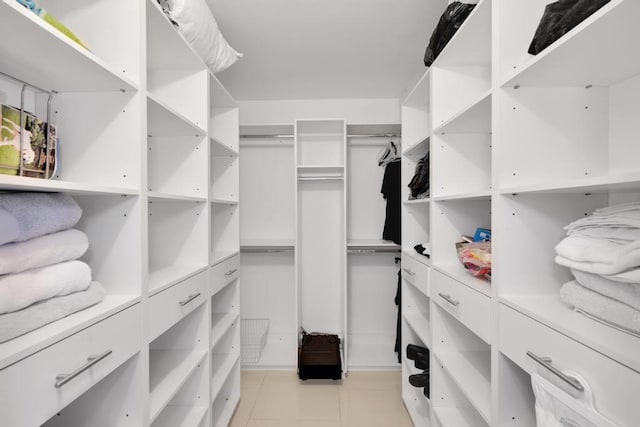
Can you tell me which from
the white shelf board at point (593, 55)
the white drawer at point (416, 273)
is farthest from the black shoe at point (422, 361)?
the white shelf board at point (593, 55)

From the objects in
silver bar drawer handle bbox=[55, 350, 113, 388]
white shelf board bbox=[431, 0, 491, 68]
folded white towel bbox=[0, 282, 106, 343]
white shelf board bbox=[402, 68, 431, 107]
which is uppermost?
white shelf board bbox=[402, 68, 431, 107]

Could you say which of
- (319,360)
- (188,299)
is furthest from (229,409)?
(188,299)

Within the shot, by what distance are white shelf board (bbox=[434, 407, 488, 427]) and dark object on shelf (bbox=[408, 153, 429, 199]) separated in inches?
46.5

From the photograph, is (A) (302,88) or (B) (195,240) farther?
(A) (302,88)

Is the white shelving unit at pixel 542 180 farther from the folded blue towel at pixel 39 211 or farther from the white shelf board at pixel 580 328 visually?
the folded blue towel at pixel 39 211

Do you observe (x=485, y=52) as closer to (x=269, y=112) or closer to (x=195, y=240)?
(x=195, y=240)

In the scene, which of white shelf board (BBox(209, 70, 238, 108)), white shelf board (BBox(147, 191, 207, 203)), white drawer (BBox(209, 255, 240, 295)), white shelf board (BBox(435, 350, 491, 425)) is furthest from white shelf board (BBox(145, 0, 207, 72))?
white shelf board (BBox(435, 350, 491, 425))

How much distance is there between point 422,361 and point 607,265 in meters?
1.36

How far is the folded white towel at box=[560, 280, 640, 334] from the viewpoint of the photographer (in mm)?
637

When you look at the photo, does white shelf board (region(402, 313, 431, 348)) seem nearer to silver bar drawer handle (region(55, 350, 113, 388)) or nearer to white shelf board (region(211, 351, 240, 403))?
white shelf board (region(211, 351, 240, 403))

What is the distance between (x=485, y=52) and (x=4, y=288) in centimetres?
183

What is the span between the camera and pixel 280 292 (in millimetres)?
2871

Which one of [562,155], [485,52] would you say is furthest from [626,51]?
[485,52]

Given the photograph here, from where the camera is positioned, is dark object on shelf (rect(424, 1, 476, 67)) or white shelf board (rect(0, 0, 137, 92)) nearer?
white shelf board (rect(0, 0, 137, 92))
